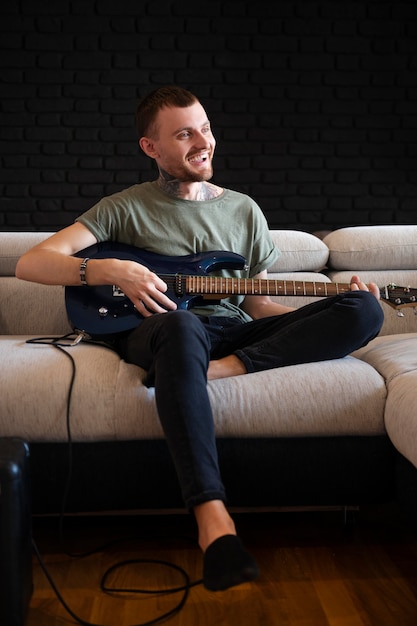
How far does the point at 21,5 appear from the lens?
4.53 meters

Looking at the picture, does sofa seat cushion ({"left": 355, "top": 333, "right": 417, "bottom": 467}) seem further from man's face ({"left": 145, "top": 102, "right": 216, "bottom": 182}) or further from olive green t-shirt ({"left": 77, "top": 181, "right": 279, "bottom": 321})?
man's face ({"left": 145, "top": 102, "right": 216, "bottom": 182})

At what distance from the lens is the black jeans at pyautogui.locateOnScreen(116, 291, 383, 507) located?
1267 millimetres

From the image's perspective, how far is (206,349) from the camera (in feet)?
4.90

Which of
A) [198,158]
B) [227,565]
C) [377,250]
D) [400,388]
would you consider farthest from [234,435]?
[377,250]

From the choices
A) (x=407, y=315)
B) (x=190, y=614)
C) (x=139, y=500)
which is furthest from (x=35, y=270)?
(x=407, y=315)

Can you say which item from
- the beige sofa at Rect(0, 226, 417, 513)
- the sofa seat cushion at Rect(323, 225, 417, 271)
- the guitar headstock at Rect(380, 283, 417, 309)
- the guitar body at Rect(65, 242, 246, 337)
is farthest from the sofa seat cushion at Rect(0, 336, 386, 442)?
the sofa seat cushion at Rect(323, 225, 417, 271)

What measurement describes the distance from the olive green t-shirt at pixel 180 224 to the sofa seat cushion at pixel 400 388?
399 millimetres

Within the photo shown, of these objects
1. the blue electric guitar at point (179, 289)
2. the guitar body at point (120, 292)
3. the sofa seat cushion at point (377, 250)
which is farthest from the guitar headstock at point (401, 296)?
the sofa seat cushion at point (377, 250)

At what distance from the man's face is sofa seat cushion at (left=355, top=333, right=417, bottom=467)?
69 centimetres

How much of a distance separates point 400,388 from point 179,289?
63 centimetres

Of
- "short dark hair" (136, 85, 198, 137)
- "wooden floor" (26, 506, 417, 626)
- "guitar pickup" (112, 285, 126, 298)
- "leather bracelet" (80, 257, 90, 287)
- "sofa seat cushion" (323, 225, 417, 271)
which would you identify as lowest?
"wooden floor" (26, 506, 417, 626)

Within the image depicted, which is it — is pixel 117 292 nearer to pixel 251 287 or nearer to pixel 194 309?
pixel 194 309

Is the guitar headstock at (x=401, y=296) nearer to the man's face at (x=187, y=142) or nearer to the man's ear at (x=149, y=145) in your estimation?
the man's face at (x=187, y=142)

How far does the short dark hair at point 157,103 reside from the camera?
202cm
